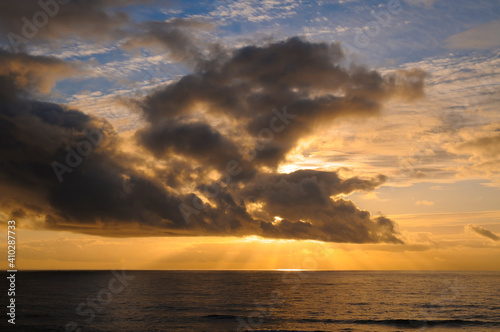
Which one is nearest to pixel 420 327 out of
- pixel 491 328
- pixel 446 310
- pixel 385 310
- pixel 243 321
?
pixel 491 328

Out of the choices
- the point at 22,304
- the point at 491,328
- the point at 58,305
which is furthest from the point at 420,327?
the point at 22,304

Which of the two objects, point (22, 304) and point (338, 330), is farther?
point (22, 304)

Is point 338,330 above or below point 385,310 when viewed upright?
below

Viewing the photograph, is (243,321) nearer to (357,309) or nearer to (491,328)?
(357,309)

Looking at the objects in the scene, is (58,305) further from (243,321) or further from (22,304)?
(243,321)

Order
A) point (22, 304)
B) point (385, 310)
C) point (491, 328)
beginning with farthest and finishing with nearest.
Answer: point (22, 304) < point (385, 310) < point (491, 328)

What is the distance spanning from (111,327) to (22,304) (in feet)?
134

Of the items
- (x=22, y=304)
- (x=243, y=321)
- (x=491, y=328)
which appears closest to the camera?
(x=491, y=328)

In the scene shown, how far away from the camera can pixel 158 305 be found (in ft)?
282

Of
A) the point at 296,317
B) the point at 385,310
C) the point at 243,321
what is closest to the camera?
the point at 243,321

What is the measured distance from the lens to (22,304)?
8575cm

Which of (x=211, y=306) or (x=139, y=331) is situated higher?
(x=211, y=306)

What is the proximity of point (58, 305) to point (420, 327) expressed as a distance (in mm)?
76913

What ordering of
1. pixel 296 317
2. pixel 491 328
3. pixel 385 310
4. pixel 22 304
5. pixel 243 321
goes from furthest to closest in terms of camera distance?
1. pixel 22 304
2. pixel 385 310
3. pixel 296 317
4. pixel 243 321
5. pixel 491 328
